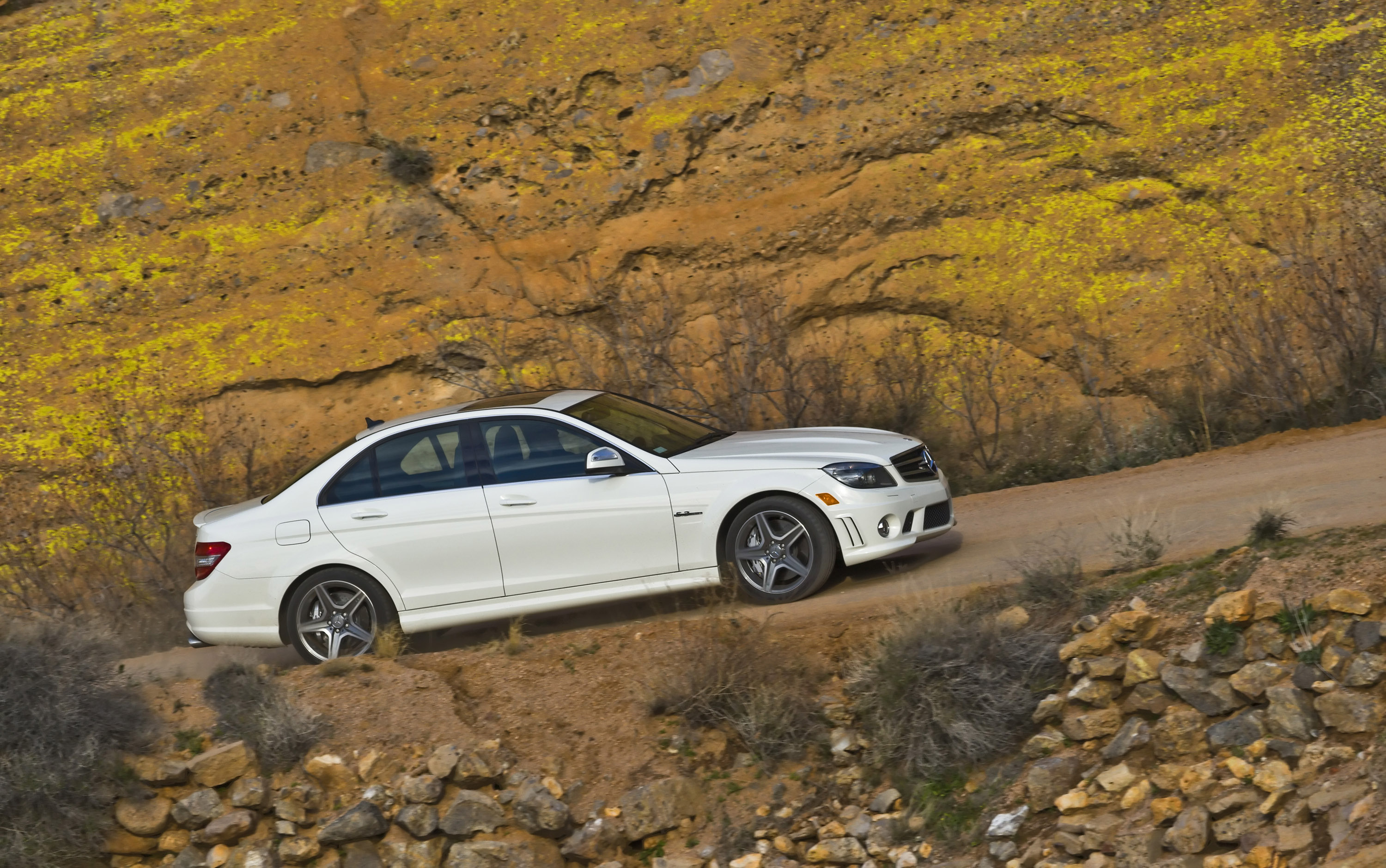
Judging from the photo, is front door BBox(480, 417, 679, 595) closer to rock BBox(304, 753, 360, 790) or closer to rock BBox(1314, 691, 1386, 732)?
rock BBox(304, 753, 360, 790)

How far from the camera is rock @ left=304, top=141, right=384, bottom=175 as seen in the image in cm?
1728

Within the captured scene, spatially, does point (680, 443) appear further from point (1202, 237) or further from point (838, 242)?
point (1202, 237)

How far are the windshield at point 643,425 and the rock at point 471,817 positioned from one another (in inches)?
102

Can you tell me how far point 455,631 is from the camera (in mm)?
9914

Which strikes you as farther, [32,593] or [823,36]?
[823,36]

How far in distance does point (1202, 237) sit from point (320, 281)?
10.5 meters

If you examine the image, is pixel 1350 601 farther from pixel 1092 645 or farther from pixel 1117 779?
pixel 1117 779

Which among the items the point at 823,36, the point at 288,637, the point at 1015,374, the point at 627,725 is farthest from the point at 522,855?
the point at 823,36

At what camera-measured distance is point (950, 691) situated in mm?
7273

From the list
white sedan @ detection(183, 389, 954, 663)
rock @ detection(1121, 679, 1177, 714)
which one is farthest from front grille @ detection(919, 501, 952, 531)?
rock @ detection(1121, 679, 1177, 714)

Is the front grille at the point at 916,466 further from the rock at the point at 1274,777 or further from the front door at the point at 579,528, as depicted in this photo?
the rock at the point at 1274,777

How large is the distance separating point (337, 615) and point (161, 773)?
5.24 feet

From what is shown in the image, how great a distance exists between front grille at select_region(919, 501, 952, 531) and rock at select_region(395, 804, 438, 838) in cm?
362

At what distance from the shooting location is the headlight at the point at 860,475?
8.54 metres
